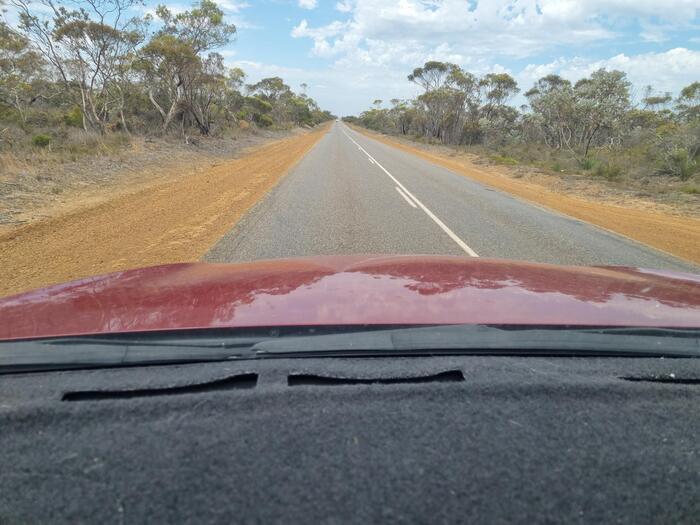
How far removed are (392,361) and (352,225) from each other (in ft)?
21.9

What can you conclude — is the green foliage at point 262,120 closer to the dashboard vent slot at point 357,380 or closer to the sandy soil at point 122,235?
the sandy soil at point 122,235

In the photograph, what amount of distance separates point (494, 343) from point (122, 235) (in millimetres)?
6859

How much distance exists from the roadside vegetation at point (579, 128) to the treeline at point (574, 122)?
5 centimetres

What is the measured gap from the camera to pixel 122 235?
7.13 metres

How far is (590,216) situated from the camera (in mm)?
10430

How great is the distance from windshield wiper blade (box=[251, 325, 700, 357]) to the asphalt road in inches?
175

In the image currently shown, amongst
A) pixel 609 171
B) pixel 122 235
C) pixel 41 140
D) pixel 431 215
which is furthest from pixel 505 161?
pixel 122 235

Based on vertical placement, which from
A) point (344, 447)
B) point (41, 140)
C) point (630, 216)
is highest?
point (41, 140)

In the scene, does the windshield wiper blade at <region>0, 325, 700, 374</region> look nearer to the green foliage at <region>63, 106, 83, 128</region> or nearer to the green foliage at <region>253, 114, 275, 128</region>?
the green foliage at <region>63, 106, 83, 128</region>

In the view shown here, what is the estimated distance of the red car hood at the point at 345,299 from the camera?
1816 millimetres

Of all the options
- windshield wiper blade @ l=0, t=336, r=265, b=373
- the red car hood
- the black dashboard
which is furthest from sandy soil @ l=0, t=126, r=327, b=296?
the black dashboard

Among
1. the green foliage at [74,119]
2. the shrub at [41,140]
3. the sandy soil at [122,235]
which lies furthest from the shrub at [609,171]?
the green foliage at [74,119]

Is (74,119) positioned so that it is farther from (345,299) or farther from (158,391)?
(158,391)

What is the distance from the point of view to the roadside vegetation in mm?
17781
